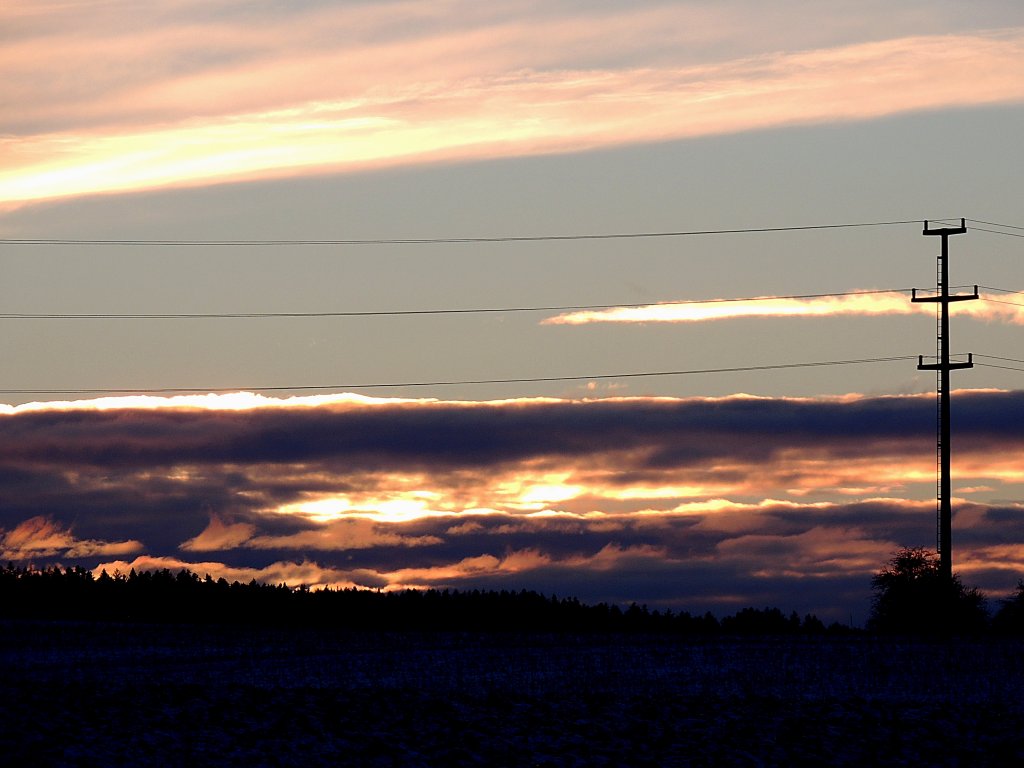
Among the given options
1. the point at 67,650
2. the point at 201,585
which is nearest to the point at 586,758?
the point at 67,650

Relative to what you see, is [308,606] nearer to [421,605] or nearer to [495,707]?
[421,605]

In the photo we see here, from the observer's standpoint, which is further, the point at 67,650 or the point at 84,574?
the point at 84,574

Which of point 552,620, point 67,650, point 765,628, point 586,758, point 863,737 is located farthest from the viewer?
point 552,620

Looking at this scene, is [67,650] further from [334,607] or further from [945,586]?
[945,586]

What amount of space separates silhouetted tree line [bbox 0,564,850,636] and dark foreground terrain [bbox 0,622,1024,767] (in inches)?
924

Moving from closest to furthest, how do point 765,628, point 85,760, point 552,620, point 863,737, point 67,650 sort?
point 85,760 < point 863,737 < point 67,650 < point 765,628 < point 552,620

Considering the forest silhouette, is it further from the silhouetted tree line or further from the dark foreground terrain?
the dark foreground terrain

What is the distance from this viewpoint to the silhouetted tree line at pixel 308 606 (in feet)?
223

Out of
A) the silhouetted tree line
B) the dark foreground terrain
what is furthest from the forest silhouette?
the dark foreground terrain

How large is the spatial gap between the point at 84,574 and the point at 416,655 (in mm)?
37358

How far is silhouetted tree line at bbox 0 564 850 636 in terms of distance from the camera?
6788 cm

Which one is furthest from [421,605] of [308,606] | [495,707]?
[495,707]

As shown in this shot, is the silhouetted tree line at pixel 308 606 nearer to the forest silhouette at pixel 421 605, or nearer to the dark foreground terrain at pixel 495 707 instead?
the forest silhouette at pixel 421 605

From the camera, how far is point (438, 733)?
2872cm
